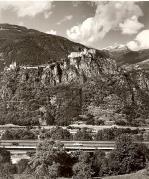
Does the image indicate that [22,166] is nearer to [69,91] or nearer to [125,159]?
[125,159]

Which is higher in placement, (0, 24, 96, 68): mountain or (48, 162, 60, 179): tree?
(0, 24, 96, 68): mountain

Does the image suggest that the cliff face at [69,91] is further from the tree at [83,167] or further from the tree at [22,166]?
the tree at [83,167]

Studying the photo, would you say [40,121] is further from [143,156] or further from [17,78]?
[143,156]

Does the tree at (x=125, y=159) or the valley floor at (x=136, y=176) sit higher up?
the tree at (x=125, y=159)

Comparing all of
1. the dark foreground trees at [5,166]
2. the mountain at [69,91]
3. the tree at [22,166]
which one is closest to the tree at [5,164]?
the dark foreground trees at [5,166]

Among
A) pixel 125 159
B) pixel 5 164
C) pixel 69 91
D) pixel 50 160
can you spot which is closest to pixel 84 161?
pixel 50 160

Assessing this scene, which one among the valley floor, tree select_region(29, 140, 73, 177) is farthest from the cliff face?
the valley floor

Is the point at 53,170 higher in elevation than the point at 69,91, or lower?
lower

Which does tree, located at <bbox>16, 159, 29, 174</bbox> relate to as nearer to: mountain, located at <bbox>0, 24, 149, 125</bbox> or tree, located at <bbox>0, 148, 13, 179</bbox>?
tree, located at <bbox>0, 148, 13, 179</bbox>
